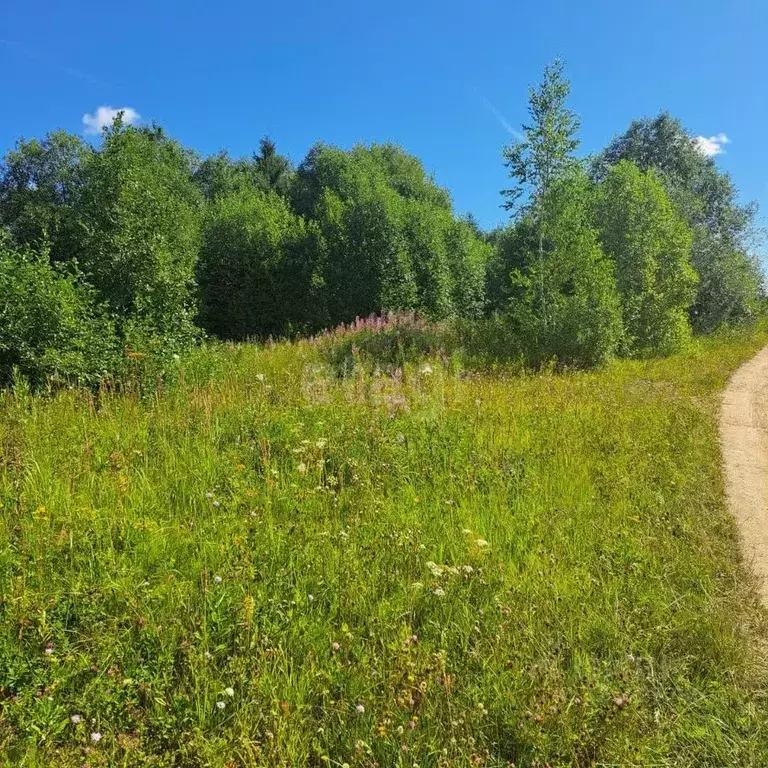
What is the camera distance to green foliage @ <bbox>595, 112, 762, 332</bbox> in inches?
986

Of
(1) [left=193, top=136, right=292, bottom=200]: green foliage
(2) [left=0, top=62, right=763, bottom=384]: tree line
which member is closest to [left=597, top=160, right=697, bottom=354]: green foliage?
(2) [left=0, top=62, right=763, bottom=384]: tree line

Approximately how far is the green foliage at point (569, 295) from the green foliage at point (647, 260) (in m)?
3.05

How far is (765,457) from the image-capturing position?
694 cm

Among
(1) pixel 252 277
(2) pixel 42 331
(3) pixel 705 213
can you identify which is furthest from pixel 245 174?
(2) pixel 42 331

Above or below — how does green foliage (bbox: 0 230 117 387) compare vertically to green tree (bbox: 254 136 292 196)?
below

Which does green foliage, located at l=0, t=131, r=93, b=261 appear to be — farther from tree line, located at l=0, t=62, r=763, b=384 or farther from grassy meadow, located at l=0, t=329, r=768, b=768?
grassy meadow, located at l=0, t=329, r=768, b=768

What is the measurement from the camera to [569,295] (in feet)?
50.2

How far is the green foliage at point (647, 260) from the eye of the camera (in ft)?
57.3

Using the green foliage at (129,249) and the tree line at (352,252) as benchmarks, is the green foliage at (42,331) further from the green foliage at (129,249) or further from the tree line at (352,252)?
the green foliage at (129,249)

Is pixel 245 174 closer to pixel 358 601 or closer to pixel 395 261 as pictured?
pixel 395 261

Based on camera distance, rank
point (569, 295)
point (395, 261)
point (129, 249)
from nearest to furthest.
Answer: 1. point (129, 249)
2. point (569, 295)
3. point (395, 261)

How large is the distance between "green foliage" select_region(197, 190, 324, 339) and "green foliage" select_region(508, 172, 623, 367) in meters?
14.7

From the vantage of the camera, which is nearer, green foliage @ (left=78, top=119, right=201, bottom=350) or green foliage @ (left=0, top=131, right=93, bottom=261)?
green foliage @ (left=78, top=119, right=201, bottom=350)

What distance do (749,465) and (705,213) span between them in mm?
28676
